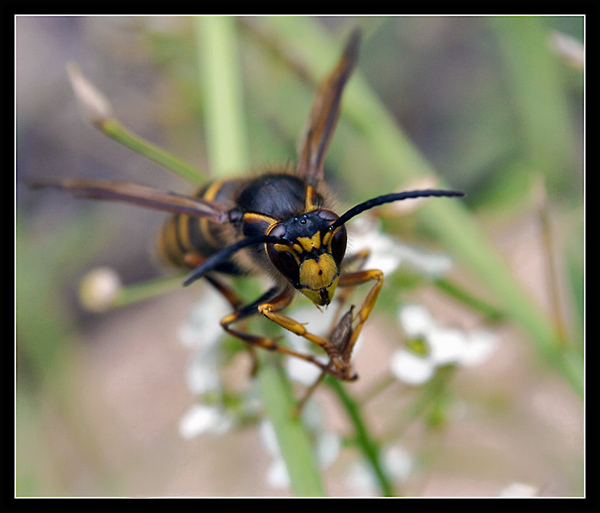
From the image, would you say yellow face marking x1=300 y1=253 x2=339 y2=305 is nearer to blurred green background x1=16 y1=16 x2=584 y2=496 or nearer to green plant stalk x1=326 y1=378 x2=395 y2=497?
green plant stalk x1=326 y1=378 x2=395 y2=497

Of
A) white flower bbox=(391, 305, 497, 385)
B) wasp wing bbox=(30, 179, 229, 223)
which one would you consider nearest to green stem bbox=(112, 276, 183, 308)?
wasp wing bbox=(30, 179, 229, 223)

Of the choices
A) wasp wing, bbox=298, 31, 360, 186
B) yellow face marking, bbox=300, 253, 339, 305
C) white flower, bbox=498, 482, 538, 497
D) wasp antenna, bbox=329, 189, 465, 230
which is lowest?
white flower, bbox=498, 482, 538, 497

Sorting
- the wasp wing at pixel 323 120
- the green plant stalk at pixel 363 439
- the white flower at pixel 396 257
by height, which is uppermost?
the wasp wing at pixel 323 120

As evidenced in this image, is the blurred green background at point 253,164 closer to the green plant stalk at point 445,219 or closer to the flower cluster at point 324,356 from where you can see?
the green plant stalk at point 445,219

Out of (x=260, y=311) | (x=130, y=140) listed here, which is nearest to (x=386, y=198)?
(x=260, y=311)

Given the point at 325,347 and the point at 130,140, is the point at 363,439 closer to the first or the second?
the point at 325,347

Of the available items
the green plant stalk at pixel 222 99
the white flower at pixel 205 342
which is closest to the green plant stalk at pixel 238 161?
the green plant stalk at pixel 222 99
